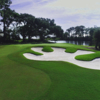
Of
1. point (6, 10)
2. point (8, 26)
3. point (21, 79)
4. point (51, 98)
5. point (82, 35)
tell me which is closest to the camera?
point (51, 98)

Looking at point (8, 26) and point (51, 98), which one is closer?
point (51, 98)

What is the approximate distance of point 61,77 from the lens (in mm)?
9422

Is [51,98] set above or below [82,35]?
below

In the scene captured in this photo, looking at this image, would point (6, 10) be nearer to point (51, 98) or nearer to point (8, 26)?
point (8, 26)

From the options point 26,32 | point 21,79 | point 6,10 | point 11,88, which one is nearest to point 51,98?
point 11,88

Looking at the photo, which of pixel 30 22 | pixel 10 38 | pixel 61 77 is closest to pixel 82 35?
pixel 30 22

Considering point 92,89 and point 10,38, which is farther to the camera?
point 10,38

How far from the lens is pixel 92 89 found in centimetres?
727

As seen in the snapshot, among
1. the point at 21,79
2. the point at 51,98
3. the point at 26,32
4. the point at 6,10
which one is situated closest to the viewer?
the point at 51,98

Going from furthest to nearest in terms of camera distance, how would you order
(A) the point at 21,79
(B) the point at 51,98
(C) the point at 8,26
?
(C) the point at 8,26, (A) the point at 21,79, (B) the point at 51,98

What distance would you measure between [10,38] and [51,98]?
64.4 metres

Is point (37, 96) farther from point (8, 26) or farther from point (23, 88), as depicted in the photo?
point (8, 26)

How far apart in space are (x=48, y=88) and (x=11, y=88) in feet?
8.74

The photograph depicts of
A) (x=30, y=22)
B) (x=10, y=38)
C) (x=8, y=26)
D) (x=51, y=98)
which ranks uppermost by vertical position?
(x=30, y=22)
